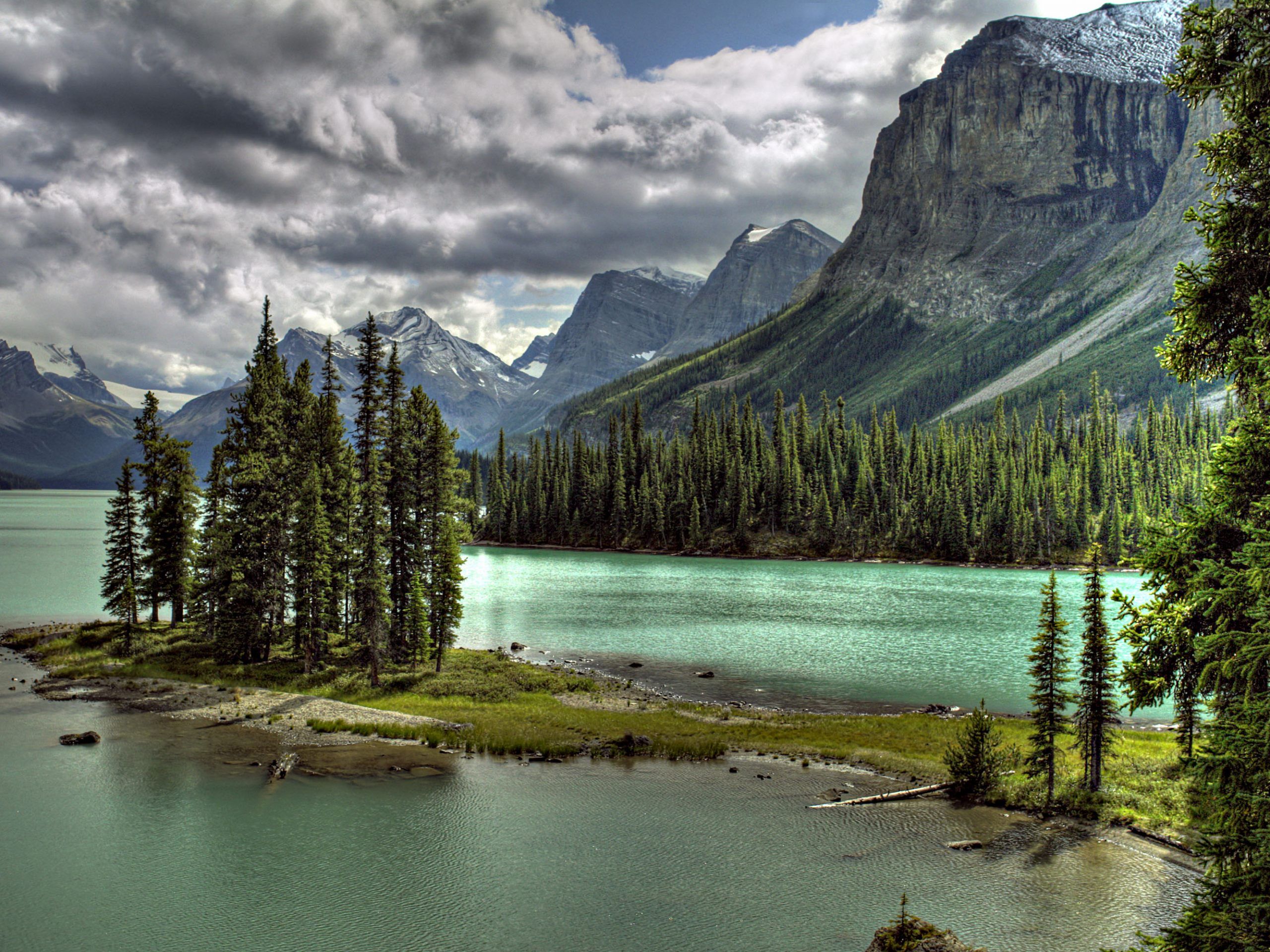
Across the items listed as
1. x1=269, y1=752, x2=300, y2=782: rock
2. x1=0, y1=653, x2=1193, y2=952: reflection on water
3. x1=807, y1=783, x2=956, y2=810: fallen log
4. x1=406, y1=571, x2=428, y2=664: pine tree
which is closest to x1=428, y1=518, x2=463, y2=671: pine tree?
x1=406, y1=571, x2=428, y2=664: pine tree

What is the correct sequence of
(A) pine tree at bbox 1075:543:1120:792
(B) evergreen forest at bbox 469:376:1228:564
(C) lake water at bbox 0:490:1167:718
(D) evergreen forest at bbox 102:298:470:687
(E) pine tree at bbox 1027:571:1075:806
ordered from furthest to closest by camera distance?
1. (B) evergreen forest at bbox 469:376:1228:564
2. (C) lake water at bbox 0:490:1167:718
3. (D) evergreen forest at bbox 102:298:470:687
4. (E) pine tree at bbox 1027:571:1075:806
5. (A) pine tree at bbox 1075:543:1120:792

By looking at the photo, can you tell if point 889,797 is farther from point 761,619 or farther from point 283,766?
point 761,619

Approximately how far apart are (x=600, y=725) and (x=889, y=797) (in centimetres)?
1489

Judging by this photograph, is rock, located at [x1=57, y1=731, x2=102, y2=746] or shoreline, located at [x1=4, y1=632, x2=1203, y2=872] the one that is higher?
rock, located at [x1=57, y1=731, x2=102, y2=746]

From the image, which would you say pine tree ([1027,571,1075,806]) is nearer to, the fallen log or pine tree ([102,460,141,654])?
the fallen log

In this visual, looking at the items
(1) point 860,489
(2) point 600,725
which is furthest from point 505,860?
(1) point 860,489

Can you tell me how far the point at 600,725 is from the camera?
36.4 metres

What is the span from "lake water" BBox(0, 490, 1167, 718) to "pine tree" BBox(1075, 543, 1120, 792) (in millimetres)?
16108

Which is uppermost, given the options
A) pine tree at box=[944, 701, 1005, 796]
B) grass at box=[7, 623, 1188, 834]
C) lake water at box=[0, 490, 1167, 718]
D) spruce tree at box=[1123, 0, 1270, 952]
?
spruce tree at box=[1123, 0, 1270, 952]

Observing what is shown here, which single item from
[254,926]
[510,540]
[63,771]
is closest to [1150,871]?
[254,926]

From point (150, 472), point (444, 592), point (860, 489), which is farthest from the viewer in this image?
point (860, 489)

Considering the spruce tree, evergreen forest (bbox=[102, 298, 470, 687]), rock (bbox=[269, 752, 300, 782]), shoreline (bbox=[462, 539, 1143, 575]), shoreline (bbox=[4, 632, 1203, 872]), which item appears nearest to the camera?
the spruce tree

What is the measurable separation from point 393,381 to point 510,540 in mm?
130550

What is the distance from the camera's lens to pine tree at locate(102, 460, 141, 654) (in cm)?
5072
